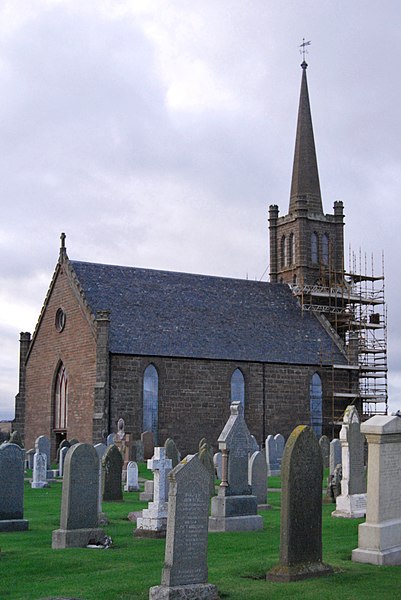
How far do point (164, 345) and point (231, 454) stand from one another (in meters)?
23.7

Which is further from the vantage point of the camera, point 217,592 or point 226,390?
point 226,390

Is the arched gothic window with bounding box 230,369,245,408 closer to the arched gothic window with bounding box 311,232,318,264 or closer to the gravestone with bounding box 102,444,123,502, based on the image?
the arched gothic window with bounding box 311,232,318,264

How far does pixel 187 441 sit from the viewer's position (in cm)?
4091

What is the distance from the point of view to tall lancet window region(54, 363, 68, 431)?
43.1 meters

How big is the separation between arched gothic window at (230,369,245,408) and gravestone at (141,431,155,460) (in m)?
5.93

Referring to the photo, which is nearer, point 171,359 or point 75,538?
point 75,538

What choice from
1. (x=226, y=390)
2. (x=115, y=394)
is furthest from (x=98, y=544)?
(x=226, y=390)

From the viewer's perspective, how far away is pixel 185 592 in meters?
10.2

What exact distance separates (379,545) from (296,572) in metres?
1.96

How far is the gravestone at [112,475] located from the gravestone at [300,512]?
9.91 m

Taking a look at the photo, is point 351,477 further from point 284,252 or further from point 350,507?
point 284,252

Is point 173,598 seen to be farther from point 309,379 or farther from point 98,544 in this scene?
point 309,379

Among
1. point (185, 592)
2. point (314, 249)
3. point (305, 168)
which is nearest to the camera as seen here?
point (185, 592)

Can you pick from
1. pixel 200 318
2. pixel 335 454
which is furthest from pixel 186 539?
pixel 200 318
